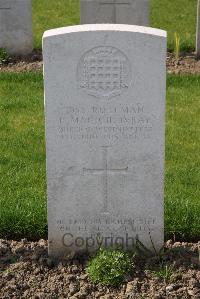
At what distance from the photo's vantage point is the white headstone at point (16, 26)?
874 cm

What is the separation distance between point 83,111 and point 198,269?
115cm

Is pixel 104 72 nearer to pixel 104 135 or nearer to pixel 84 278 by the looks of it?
pixel 104 135

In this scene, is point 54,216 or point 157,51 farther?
point 54,216

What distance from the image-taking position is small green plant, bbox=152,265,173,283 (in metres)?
3.92

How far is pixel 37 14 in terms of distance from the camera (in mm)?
11836

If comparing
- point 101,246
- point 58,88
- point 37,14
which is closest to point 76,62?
point 58,88

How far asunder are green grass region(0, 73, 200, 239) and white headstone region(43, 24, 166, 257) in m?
0.48

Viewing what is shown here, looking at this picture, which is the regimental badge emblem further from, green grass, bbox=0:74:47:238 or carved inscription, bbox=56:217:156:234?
green grass, bbox=0:74:47:238

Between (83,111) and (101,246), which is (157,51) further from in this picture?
(101,246)

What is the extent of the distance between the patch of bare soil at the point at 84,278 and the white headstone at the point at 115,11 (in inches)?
A: 204

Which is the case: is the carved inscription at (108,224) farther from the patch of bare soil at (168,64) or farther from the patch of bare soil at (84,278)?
the patch of bare soil at (168,64)

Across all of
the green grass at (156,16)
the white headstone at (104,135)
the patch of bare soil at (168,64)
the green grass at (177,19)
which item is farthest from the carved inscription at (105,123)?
the green grass at (156,16)

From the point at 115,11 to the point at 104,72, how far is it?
5203mm

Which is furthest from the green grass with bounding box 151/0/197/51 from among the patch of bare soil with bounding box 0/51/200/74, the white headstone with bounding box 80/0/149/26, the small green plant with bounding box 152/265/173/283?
the small green plant with bounding box 152/265/173/283
